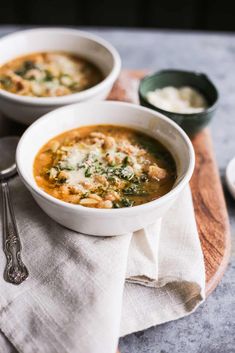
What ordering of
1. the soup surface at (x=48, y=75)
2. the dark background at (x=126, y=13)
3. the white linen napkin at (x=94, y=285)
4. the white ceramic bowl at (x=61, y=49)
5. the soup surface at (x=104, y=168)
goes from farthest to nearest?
the dark background at (x=126, y=13) < the soup surface at (x=48, y=75) < the white ceramic bowl at (x=61, y=49) < the soup surface at (x=104, y=168) < the white linen napkin at (x=94, y=285)

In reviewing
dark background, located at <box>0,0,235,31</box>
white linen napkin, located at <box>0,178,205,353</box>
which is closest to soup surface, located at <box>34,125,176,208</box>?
white linen napkin, located at <box>0,178,205,353</box>

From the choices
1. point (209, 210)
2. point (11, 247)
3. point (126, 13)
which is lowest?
point (126, 13)

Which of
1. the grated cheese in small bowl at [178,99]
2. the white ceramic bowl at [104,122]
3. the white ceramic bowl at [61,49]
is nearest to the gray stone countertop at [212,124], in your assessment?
the grated cheese in small bowl at [178,99]

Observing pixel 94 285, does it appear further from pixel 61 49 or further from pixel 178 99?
pixel 61 49

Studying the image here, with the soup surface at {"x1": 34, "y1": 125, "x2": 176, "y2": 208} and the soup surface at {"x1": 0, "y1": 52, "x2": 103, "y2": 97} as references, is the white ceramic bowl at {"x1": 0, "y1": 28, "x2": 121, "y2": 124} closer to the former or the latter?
the soup surface at {"x1": 0, "y1": 52, "x2": 103, "y2": 97}

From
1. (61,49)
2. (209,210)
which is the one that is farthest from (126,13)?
(209,210)

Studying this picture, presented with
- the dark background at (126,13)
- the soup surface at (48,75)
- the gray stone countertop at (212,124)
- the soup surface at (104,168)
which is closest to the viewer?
the gray stone countertop at (212,124)

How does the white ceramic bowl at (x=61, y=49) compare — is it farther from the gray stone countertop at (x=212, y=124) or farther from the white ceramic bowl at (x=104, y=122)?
the gray stone countertop at (x=212, y=124)
